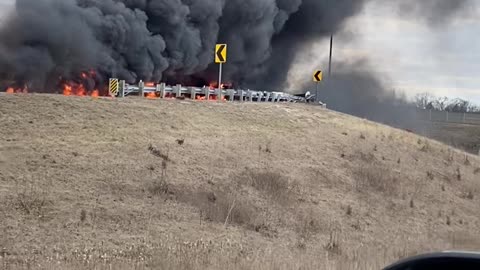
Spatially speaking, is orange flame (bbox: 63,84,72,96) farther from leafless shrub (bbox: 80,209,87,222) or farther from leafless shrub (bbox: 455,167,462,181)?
leafless shrub (bbox: 80,209,87,222)

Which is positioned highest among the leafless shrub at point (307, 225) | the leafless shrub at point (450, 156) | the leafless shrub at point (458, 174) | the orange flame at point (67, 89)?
the orange flame at point (67, 89)

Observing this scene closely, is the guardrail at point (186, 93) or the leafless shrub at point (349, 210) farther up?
the guardrail at point (186, 93)

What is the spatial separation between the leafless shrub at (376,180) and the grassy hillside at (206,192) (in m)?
0.06

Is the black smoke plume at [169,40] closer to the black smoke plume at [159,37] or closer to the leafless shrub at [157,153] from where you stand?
Result: the black smoke plume at [159,37]

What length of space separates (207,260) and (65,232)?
377 cm

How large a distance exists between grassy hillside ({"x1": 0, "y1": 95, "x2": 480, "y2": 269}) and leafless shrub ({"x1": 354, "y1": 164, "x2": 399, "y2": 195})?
6 centimetres

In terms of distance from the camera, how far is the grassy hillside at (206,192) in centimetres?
1278

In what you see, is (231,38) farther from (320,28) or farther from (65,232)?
(65,232)

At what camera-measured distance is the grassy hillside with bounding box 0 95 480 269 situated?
12.8 meters

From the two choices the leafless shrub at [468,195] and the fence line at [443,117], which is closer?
the leafless shrub at [468,195]

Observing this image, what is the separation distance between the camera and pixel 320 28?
58094 mm

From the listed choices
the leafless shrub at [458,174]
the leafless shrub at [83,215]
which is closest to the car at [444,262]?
the leafless shrub at [83,215]

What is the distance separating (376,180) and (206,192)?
26.0 feet

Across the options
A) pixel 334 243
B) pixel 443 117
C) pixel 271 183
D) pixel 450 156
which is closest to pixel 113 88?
pixel 271 183
